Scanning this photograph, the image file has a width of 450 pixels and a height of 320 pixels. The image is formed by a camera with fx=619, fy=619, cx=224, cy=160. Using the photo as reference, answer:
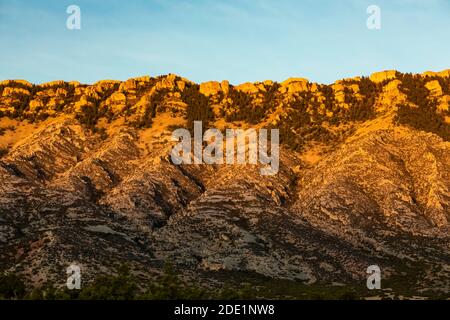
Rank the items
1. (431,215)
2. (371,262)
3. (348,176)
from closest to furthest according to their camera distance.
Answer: (371,262), (431,215), (348,176)

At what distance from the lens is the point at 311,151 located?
6762 inches

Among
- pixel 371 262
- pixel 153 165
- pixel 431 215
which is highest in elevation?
pixel 153 165

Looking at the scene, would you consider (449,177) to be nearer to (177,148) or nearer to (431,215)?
(431,215)

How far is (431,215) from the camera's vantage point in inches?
5246

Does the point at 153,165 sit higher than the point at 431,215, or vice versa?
the point at 153,165

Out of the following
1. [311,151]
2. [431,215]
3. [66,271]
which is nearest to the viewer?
[66,271]
